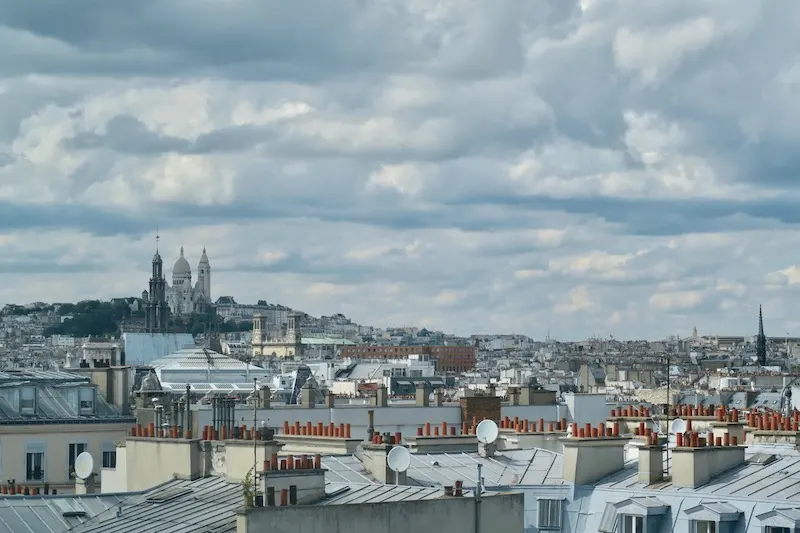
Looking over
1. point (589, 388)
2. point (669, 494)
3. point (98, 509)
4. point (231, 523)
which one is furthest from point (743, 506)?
point (589, 388)

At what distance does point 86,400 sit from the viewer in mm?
52344

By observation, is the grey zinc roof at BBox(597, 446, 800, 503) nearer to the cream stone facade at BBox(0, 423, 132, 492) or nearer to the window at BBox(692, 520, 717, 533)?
the window at BBox(692, 520, 717, 533)

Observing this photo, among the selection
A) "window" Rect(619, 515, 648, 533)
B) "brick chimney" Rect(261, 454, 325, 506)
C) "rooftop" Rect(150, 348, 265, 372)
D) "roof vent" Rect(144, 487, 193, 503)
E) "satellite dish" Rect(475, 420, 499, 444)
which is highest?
"rooftop" Rect(150, 348, 265, 372)

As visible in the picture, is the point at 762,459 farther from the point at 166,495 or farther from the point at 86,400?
the point at 86,400

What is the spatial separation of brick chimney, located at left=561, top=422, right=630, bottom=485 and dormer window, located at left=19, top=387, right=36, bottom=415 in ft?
77.6

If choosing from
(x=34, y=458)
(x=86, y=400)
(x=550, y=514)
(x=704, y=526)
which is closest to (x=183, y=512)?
(x=550, y=514)

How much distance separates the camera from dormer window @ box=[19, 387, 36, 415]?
51156 millimetres

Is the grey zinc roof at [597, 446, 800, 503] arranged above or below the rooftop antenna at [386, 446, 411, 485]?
below

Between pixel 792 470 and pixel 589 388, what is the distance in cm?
8620

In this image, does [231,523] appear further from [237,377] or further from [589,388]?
[237,377]

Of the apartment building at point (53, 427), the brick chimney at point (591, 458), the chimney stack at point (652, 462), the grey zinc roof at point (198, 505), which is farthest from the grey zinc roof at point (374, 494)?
the apartment building at point (53, 427)

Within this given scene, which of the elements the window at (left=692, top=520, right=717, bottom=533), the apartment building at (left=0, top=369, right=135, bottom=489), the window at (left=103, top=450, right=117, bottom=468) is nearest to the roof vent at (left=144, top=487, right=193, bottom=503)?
the window at (left=692, top=520, right=717, bottom=533)

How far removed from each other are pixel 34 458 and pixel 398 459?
74.9ft

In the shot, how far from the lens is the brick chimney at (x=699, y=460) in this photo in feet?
92.1
